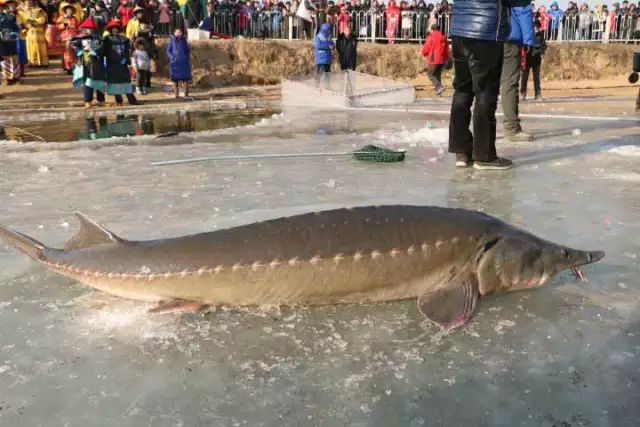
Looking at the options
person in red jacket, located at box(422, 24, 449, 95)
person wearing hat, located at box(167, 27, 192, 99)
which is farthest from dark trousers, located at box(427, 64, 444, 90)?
person wearing hat, located at box(167, 27, 192, 99)

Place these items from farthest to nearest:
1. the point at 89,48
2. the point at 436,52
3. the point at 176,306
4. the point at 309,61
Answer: the point at 309,61
the point at 436,52
the point at 89,48
the point at 176,306

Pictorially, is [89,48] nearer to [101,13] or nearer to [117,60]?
[117,60]

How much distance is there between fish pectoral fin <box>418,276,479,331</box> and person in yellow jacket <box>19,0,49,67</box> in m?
21.9

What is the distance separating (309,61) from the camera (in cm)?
2695

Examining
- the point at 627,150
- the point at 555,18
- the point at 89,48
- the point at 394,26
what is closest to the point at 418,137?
the point at 627,150

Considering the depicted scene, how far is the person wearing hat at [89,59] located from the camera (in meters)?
16.2

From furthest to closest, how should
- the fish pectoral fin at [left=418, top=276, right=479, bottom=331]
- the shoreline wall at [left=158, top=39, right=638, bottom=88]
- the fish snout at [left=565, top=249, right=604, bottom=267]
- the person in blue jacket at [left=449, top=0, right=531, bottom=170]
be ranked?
1. the shoreline wall at [left=158, top=39, right=638, bottom=88]
2. the person in blue jacket at [left=449, top=0, right=531, bottom=170]
3. the fish snout at [left=565, top=249, right=604, bottom=267]
4. the fish pectoral fin at [left=418, top=276, right=479, bottom=331]

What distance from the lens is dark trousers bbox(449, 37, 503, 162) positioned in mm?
6098

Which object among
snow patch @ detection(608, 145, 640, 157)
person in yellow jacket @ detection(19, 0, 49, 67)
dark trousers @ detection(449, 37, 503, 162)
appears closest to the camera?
dark trousers @ detection(449, 37, 503, 162)

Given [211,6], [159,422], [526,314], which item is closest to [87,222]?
[159,422]

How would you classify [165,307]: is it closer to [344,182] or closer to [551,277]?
[551,277]

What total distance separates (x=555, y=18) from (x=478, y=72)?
27.2m

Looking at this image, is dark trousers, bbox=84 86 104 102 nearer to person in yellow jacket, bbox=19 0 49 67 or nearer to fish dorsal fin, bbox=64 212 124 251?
person in yellow jacket, bbox=19 0 49 67

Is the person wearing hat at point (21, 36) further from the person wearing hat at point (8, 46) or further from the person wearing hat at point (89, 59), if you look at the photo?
the person wearing hat at point (89, 59)
